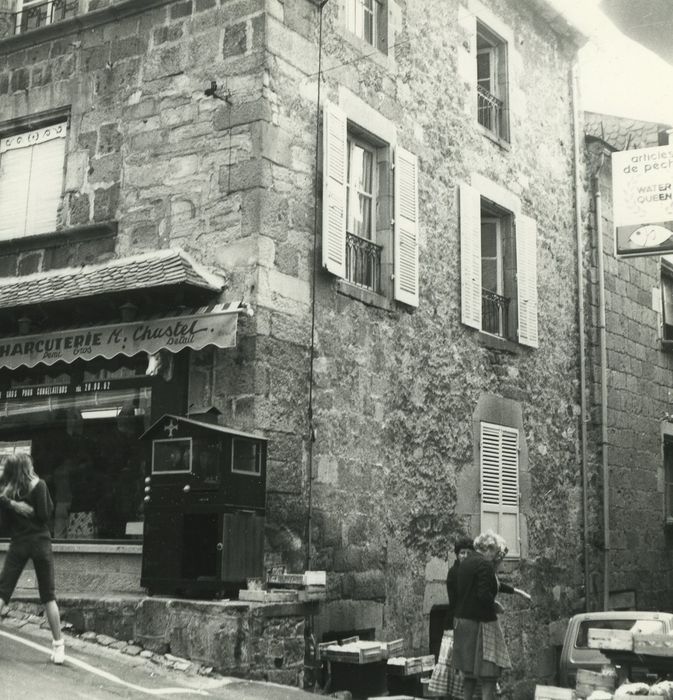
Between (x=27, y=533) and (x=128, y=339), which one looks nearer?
(x=27, y=533)

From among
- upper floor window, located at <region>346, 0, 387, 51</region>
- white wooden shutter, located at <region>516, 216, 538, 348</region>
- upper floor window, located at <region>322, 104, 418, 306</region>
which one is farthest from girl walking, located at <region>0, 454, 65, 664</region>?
white wooden shutter, located at <region>516, 216, 538, 348</region>

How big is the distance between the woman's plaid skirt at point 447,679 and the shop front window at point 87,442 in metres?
2.73

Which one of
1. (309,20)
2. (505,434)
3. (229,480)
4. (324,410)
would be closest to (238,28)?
(309,20)

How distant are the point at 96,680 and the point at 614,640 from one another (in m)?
3.60

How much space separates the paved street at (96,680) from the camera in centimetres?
669

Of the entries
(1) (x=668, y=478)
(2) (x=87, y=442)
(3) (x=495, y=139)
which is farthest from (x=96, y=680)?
(1) (x=668, y=478)

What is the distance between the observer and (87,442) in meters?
9.77

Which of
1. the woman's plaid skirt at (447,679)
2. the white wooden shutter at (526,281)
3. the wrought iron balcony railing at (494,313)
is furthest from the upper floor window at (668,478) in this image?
the woman's plaid skirt at (447,679)

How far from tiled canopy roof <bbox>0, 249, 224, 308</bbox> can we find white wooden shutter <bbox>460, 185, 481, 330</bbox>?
3454mm

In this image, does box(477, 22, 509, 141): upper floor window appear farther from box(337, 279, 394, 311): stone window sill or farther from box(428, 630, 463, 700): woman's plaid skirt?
box(428, 630, 463, 700): woman's plaid skirt

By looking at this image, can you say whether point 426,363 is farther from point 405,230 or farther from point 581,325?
point 581,325

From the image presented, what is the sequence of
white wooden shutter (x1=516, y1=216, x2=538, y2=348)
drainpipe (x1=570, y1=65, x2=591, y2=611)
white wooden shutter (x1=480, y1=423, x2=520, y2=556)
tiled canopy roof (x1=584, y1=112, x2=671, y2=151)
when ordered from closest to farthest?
white wooden shutter (x1=480, y1=423, x2=520, y2=556) → white wooden shutter (x1=516, y1=216, x2=538, y2=348) → drainpipe (x1=570, y1=65, x2=591, y2=611) → tiled canopy roof (x1=584, y1=112, x2=671, y2=151)

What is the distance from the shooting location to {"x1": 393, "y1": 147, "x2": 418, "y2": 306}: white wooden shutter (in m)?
10.6

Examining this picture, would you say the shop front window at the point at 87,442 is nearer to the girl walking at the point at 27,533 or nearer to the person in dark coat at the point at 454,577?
the girl walking at the point at 27,533
